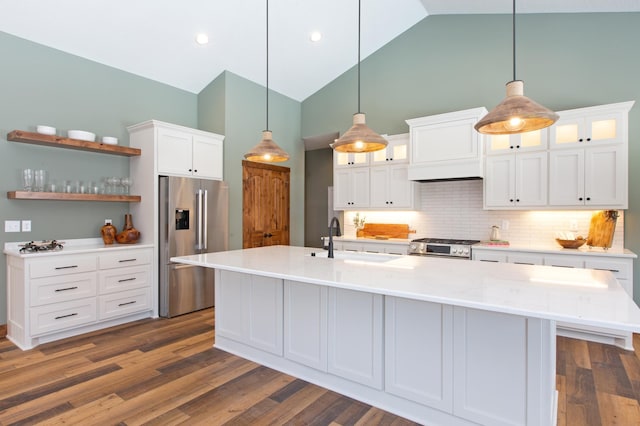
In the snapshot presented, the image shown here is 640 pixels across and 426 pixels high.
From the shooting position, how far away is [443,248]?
4.31 meters

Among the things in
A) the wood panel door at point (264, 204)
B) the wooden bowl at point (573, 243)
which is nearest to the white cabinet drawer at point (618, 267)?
the wooden bowl at point (573, 243)

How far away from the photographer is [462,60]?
4.76m

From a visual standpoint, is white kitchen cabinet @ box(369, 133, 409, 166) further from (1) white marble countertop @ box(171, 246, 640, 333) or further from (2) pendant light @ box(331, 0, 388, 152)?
(1) white marble countertop @ box(171, 246, 640, 333)

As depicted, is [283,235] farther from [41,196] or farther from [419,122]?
[41,196]

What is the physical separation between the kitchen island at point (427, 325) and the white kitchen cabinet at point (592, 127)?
2095 millimetres

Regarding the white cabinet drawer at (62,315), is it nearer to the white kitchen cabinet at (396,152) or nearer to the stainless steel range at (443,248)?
the stainless steel range at (443,248)

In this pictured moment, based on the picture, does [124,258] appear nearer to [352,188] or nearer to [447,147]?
[352,188]

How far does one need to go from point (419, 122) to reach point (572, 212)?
6.66 feet

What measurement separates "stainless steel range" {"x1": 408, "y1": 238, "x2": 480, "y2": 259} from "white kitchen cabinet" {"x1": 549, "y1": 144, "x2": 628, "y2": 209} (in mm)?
1015

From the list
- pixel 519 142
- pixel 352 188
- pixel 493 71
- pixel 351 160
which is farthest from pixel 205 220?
pixel 493 71

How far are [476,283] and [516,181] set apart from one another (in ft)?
8.87

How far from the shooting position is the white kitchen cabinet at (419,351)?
202cm

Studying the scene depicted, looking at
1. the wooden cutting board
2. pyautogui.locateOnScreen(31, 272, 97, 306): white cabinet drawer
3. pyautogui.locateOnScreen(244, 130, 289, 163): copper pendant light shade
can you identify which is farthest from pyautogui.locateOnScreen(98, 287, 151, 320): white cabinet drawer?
the wooden cutting board

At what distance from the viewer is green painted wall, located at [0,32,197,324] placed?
365cm
